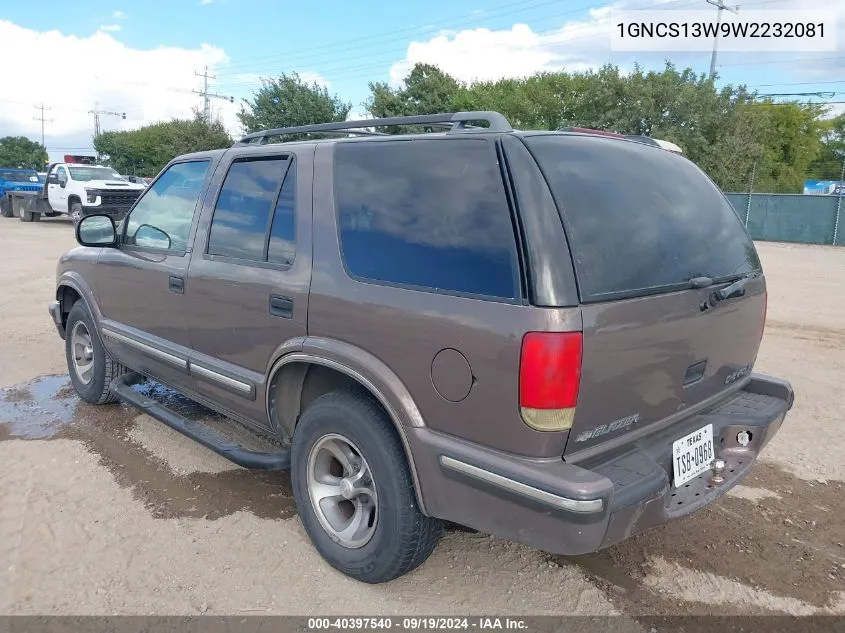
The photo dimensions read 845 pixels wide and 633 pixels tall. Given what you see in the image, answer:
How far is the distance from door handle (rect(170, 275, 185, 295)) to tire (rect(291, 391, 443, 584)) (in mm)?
1181

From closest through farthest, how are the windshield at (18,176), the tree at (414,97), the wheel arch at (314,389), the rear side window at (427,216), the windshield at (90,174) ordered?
the rear side window at (427,216), the wheel arch at (314,389), the windshield at (90,174), the windshield at (18,176), the tree at (414,97)

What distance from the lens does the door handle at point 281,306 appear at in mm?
2932

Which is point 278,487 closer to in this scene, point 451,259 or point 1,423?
point 451,259

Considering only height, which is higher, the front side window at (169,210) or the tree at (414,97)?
the tree at (414,97)

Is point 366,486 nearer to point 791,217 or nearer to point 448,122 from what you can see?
point 448,122

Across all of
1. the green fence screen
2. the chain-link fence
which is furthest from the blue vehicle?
the green fence screen

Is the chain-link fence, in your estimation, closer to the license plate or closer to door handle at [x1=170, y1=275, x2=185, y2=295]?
the license plate

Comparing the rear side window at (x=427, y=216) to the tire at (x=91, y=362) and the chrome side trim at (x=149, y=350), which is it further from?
the tire at (x=91, y=362)

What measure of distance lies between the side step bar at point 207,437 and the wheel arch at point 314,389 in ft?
0.48

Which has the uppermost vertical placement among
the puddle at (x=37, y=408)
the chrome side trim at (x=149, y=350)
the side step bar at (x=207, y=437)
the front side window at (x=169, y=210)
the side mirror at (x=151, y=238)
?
the front side window at (x=169, y=210)

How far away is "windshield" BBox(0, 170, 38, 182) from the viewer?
28.4m

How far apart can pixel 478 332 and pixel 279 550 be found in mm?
1623

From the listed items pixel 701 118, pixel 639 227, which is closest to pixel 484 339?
pixel 639 227

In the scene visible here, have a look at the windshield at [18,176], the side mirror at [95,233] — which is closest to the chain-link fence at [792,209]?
the side mirror at [95,233]
